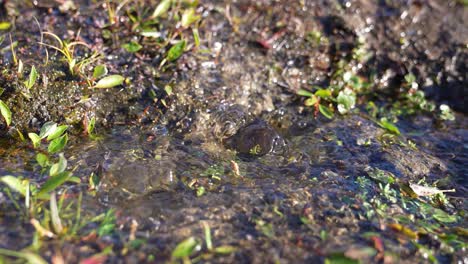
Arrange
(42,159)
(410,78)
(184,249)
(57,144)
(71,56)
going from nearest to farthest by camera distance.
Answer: (184,249) < (42,159) < (57,144) < (71,56) < (410,78)

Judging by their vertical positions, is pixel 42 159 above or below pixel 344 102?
below

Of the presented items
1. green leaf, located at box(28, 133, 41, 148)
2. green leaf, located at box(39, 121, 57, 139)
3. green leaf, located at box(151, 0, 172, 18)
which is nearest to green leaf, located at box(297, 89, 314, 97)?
green leaf, located at box(151, 0, 172, 18)

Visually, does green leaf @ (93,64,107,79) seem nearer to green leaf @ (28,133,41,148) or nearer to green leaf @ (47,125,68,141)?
green leaf @ (47,125,68,141)

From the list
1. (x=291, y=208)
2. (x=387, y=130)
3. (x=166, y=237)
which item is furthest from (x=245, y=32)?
(x=166, y=237)

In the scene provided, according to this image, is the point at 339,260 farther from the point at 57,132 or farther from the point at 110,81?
the point at 110,81

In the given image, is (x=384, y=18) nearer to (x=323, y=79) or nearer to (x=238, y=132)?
(x=323, y=79)

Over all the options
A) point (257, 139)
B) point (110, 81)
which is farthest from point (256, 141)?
point (110, 81)
